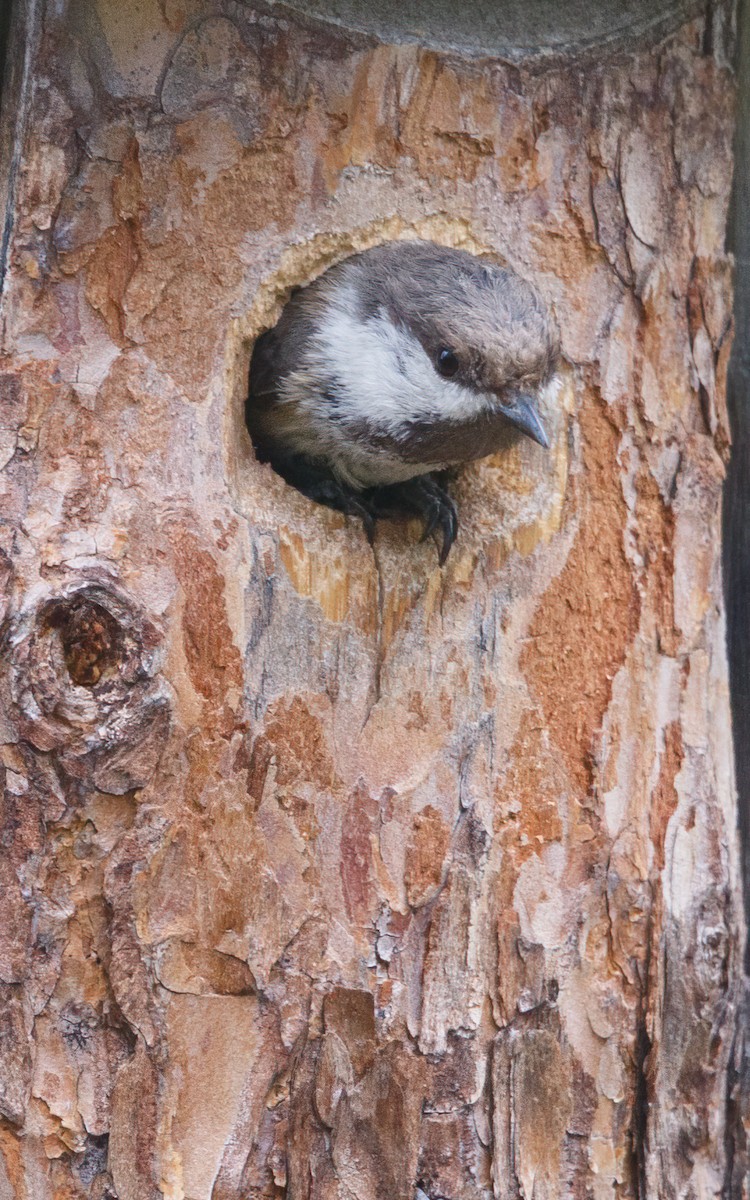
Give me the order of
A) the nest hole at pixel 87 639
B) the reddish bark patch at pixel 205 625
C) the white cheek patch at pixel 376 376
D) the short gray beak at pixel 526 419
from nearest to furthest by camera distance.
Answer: the nest hole at pixel 87 639, the reddish bark patch at pixel 205 625, the short gray beak at pixel 526 419, the white cheek patch at pixel 376 376

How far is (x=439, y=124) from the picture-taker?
2.32 metres

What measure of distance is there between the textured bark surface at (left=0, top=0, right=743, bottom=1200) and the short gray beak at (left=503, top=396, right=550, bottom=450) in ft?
0.54

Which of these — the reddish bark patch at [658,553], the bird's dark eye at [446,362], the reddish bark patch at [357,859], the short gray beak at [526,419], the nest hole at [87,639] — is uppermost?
the bird's dark eye at [446,362]

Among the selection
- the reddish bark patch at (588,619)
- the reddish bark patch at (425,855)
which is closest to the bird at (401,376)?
the reddish bark patch at (588,619)

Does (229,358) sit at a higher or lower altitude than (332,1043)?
higher

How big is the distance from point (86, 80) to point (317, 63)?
0.41 metres

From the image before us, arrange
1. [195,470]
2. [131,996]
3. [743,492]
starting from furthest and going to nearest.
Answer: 1. [743,492]
2. [195,470]
3. [131,996]

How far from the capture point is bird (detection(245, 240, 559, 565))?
224 cm

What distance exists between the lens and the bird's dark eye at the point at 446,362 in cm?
229

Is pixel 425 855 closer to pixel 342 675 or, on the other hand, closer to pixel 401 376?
pixel 342 675

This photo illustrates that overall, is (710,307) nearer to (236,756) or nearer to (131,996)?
(236,756)

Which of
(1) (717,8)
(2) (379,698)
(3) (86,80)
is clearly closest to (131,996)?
(2) (379,698)

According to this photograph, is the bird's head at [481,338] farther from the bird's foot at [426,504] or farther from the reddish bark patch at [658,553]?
the reddish bark patch at [658,553]

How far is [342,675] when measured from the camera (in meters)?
2.18
